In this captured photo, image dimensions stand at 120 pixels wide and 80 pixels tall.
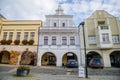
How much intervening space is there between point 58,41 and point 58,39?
40 centimetres

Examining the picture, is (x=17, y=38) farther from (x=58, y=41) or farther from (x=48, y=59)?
(x=58, y=41)

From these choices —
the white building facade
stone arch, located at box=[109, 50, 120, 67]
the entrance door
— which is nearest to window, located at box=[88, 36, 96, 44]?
the white building facade

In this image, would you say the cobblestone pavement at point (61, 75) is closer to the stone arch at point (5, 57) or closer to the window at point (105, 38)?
the window at point (105, 38)

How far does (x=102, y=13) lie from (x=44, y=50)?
45.5 ft

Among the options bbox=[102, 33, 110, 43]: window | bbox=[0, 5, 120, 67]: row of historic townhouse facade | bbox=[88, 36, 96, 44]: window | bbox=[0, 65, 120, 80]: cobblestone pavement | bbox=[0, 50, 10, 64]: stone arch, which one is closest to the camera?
bbox=[0, 65, 120, 80]: cobblestone pavement

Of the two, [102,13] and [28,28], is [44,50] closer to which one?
[28,28]

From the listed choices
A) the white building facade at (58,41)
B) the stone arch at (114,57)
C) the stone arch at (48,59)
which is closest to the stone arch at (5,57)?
the white building facade at (58,41)

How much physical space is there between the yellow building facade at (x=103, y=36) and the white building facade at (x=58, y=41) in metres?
1.75

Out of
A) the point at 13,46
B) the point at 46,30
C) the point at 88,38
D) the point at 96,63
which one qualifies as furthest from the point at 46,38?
the point at 96,63

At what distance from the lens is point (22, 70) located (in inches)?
444

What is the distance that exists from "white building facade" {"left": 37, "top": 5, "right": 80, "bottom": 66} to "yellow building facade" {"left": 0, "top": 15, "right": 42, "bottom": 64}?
144cm

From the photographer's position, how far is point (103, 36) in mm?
21984

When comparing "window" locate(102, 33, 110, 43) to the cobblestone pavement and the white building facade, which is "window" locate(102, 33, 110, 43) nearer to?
the white building facade

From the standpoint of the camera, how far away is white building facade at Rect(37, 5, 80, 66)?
22156 mm
